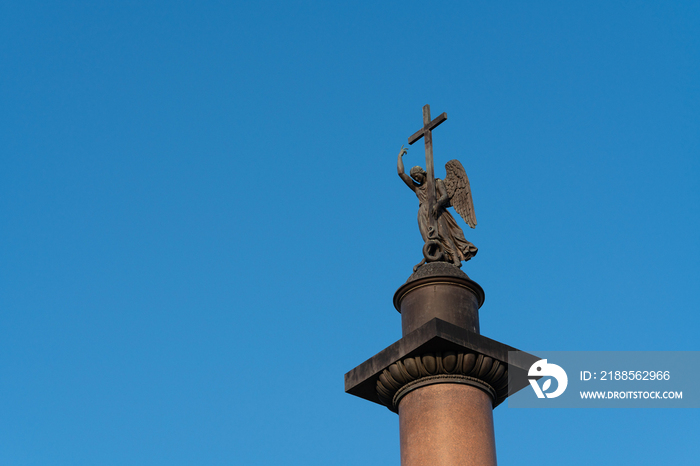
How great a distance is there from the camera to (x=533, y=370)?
38.0 ft

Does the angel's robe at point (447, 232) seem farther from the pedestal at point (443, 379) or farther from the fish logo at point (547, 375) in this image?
the fish logo at point (547, 375)

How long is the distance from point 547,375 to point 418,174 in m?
3.61

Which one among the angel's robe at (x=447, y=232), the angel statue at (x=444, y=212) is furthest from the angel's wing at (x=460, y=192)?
the angel's robe at (x=447, y=232)

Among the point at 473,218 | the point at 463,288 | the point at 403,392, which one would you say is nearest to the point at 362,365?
the point at 403,392

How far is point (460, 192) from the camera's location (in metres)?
13.6

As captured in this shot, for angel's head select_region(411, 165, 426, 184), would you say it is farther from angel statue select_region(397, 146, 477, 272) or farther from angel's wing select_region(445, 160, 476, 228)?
angel's wing select_region(445, 160, 476, 228)

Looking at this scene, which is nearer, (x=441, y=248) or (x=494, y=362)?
(x=494, y=362)

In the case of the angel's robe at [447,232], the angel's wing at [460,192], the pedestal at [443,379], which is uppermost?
the angel's wing at [460,192]

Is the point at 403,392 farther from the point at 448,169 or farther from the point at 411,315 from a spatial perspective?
the point at 448,169

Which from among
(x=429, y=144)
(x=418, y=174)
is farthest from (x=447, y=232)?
(x=429, y=144)

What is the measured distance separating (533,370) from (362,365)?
2.18 meters

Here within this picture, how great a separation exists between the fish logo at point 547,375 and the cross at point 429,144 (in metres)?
2.47

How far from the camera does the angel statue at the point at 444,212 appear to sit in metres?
12.7

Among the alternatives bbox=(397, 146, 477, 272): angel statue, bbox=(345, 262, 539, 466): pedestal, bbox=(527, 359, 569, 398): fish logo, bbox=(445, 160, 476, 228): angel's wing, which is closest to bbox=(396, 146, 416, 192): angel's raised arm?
bbox=(397, 146, 477, 272): angel statue
